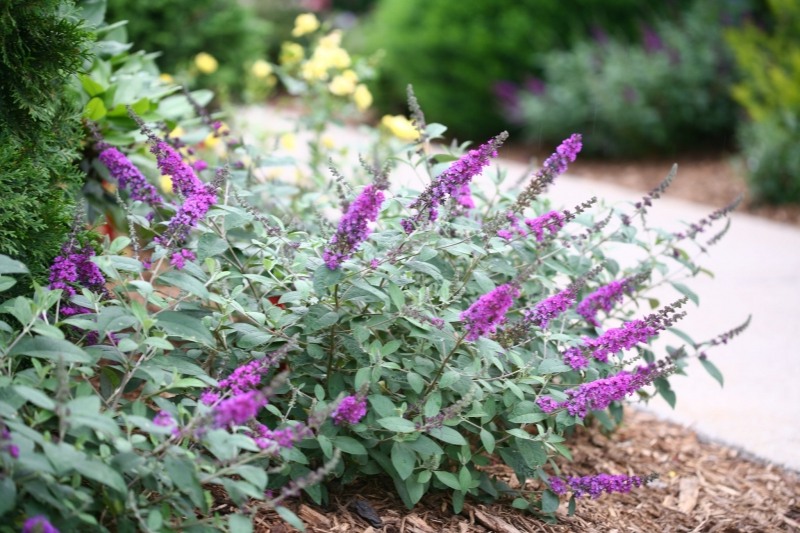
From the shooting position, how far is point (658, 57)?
924 centimetres

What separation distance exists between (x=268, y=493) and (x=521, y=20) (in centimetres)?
870

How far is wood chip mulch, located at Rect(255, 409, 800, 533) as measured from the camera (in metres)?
2.38

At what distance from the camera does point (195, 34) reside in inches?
289

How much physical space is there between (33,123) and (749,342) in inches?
145

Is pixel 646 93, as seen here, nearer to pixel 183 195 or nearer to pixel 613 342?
pixel 613 342

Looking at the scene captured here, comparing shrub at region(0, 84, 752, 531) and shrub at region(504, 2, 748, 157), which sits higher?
shrub at region(504, 2, 748, 157)

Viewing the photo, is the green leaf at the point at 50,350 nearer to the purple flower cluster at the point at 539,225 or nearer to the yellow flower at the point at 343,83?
the purple flower cluster at the point at 539,225

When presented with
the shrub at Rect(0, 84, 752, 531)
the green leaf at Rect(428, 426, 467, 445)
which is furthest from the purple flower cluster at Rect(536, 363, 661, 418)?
the green leaf at Rect(428, 426, 467, 445)

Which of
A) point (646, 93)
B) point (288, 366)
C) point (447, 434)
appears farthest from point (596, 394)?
point (646, 93)

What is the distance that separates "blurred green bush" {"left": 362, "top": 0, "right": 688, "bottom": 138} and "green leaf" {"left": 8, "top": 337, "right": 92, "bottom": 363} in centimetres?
875

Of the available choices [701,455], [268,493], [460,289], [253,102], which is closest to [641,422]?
[701,455]

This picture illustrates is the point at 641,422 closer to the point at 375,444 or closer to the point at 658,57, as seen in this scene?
the point at 375,444

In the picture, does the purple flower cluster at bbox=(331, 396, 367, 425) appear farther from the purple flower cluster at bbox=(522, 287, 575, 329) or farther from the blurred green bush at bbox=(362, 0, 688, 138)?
the blurred green bush at bbox=(362, 0, 688, 138)

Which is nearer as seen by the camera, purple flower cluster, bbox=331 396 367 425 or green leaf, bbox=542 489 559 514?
purple flower cluster, bbox=331 396 367 425
